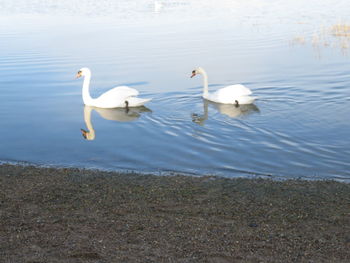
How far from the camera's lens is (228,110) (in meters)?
15.6

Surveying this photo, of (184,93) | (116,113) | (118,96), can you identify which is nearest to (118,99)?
(118,96)

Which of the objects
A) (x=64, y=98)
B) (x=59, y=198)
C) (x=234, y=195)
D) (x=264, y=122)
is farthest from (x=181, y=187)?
(x=64, y=98)

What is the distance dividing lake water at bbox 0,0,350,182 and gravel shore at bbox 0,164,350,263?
138cm

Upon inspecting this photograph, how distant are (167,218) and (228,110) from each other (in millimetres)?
8226

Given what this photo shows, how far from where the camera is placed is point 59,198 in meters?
8.74

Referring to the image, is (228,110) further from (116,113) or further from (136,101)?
(116,113)

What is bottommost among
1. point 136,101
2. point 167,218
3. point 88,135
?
point 88,135

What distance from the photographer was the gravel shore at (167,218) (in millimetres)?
6516

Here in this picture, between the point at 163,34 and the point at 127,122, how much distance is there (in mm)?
15333

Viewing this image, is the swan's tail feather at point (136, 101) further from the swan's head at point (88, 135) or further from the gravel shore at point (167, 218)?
the gravel shore at point (167, 218)

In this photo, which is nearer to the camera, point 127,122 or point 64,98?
point 127,122

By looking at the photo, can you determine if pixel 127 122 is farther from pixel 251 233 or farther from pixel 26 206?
pixel 251 233

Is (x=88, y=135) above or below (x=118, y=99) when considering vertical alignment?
below

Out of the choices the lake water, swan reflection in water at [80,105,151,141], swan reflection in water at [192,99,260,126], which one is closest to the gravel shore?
the lake water
